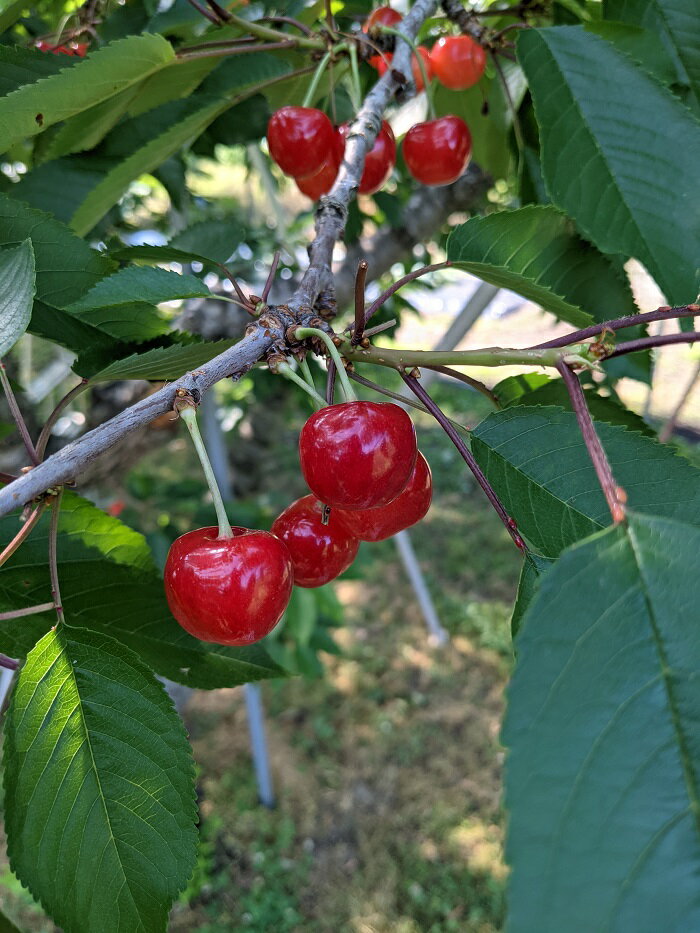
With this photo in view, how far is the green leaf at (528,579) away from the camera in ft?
2.21

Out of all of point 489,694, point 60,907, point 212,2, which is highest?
point 212,2

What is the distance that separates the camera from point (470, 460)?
2.31 ft

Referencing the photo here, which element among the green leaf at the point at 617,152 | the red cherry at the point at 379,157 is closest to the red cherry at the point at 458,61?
the red cherry at the point at 379,157

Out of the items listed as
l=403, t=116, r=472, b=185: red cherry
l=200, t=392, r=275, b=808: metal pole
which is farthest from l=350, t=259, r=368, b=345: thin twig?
l=200, t=392, r=275, b=808: metal pole

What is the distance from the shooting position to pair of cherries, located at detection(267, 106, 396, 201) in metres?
1.07

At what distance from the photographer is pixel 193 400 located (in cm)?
60

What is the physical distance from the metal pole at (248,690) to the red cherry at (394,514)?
1.57 metres

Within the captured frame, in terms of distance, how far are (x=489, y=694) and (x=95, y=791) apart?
3.18 meters

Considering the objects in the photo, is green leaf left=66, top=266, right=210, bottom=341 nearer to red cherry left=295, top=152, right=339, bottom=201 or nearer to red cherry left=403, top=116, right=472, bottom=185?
red cherry left=295, top=152, right=339, bottom=201

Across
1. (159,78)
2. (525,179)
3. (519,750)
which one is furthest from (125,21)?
(519,750)

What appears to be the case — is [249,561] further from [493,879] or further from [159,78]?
[493,879]

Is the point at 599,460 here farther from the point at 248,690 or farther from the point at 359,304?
the point at 248,690

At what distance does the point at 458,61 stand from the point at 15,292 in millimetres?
1054

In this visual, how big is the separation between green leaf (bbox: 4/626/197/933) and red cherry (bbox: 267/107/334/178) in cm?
80
